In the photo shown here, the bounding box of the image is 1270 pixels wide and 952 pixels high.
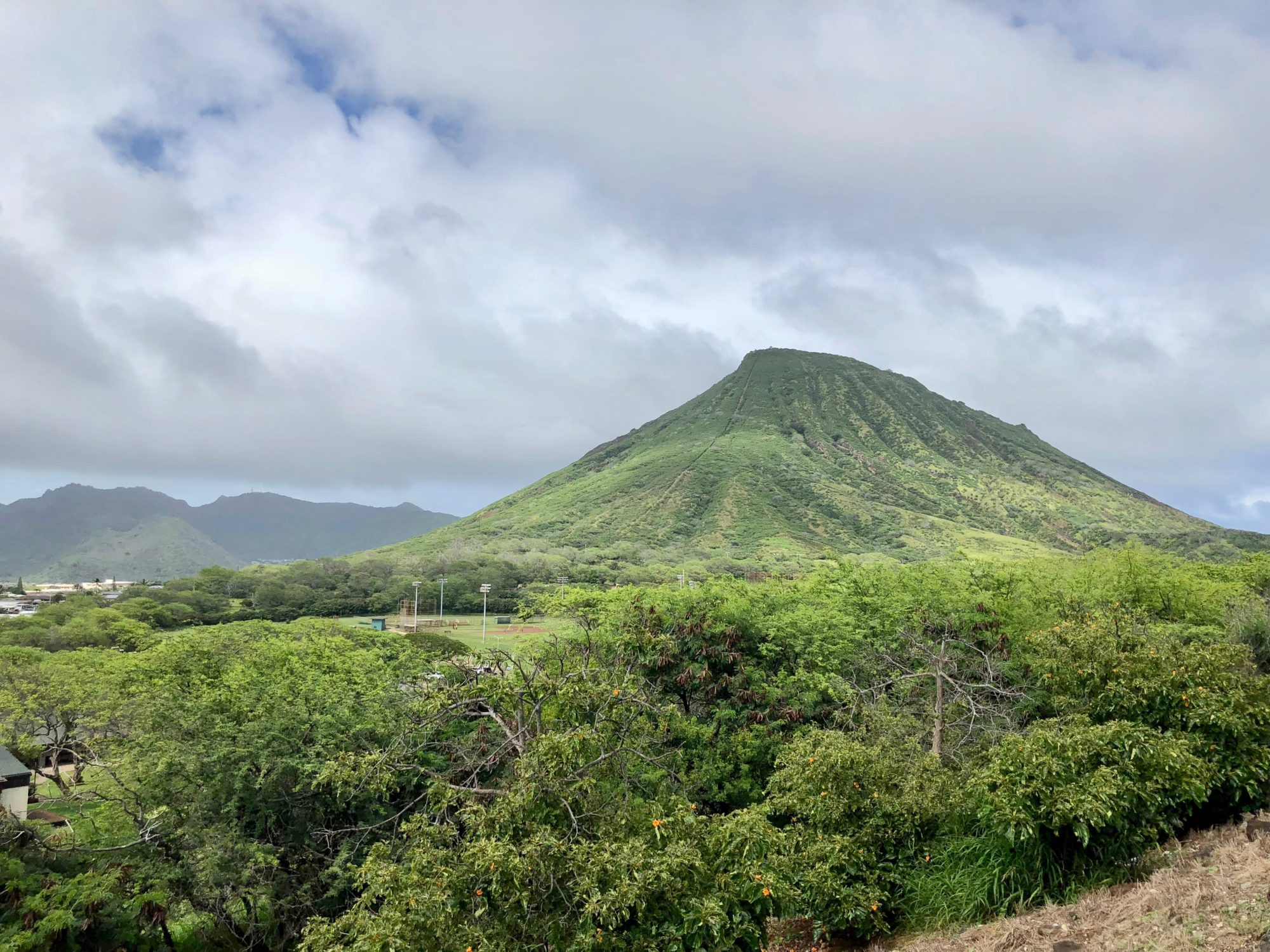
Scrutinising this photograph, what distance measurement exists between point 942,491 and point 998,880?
562 feet

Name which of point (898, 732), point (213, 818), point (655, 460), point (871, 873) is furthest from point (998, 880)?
point (655, 460)

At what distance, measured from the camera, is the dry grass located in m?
6.43

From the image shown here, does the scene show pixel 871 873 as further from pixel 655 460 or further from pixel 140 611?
pixel 655 460

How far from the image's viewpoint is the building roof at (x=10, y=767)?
2925cm

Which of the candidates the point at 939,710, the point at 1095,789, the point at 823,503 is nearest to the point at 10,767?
the point at 939,710

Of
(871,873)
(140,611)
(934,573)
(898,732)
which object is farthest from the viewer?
(140,611)

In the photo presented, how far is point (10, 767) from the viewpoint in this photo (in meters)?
30.0

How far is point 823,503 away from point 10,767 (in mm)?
133095

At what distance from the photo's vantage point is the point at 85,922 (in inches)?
617

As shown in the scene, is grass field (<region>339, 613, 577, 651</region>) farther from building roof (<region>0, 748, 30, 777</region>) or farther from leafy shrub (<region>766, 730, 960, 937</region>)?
leafy shrub (<region>766, 730, 960, 937</region>)

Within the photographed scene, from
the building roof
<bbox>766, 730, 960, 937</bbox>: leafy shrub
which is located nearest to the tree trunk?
<bbox>766, 730, 960, 937</bbox>: leafy shrub

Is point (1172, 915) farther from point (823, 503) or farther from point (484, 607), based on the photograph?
point (823, 503)

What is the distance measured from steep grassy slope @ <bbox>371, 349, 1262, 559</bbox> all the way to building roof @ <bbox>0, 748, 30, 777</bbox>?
8913 cm

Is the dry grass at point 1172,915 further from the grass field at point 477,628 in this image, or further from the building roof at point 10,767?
the grass field at point 477,628
